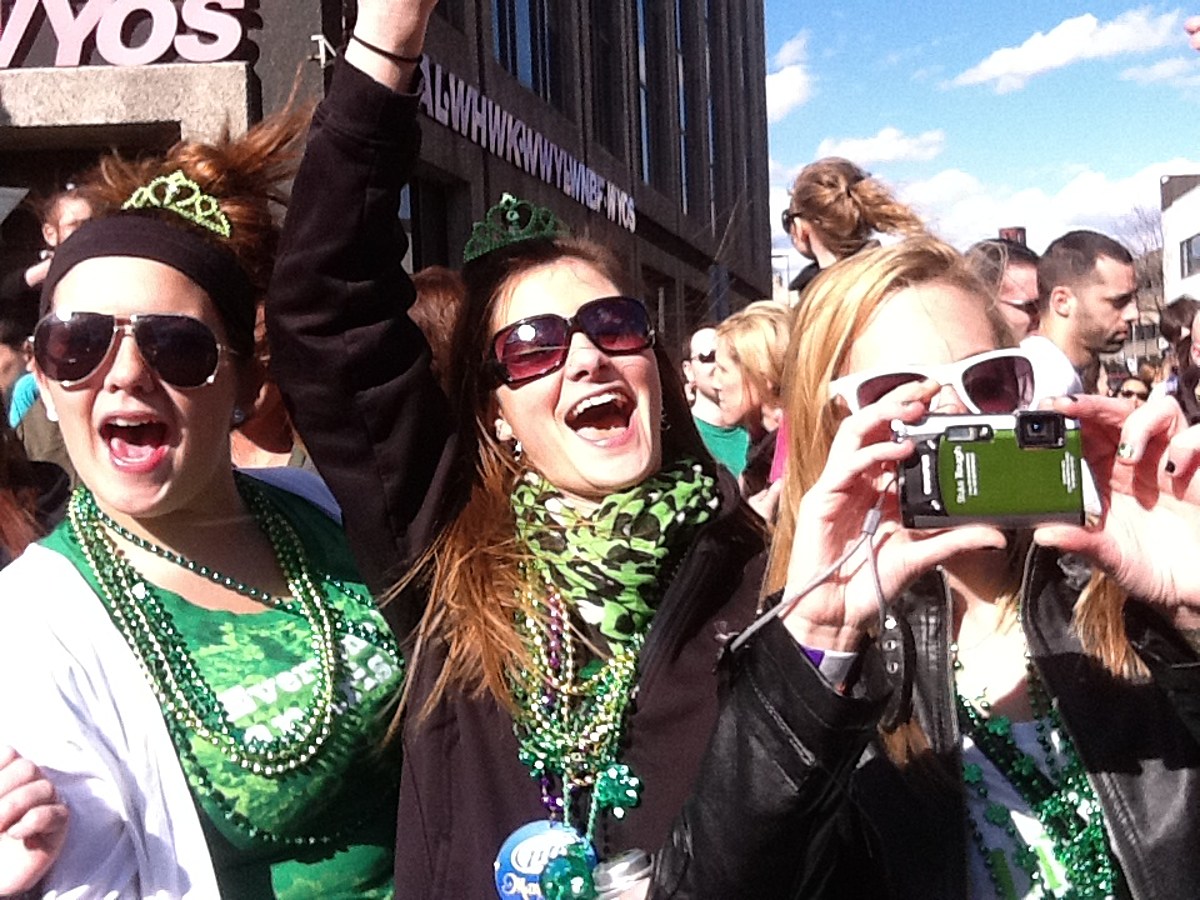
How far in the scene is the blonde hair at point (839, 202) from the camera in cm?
349

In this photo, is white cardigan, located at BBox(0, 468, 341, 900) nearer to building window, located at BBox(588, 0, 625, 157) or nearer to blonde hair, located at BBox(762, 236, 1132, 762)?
blonde hair, located at BBox(762, 236, 1132, 762)

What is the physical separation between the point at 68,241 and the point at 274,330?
422 millimetres

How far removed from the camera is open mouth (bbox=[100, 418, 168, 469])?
206cm

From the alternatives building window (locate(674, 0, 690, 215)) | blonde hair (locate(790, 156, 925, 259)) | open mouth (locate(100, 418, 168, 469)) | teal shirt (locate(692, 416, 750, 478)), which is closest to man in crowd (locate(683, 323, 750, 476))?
teal shirt (locate(692, 416, 750, 478))

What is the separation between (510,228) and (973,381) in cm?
102

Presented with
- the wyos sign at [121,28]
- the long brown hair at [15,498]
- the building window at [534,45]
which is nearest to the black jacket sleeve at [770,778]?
the long brown hair at [15,498]

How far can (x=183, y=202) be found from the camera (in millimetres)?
2209

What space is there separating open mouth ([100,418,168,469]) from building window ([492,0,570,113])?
11.9 m

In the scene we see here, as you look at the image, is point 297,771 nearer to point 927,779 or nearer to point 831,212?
point 927,779

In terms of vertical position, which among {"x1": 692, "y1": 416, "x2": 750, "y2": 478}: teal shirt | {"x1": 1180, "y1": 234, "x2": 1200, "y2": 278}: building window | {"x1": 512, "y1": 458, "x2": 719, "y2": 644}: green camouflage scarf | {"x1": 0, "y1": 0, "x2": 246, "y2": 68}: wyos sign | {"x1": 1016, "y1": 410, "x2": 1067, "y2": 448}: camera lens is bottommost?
{"x1": 512, "y1": 458, "x2": 719, "y2": 644}: green camouflage scarf

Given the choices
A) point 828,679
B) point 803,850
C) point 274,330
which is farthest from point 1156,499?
point 274,330

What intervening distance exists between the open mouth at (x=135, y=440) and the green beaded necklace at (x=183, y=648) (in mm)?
144

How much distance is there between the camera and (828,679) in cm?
155

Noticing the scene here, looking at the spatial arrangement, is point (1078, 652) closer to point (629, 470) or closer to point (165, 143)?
point (629, 470)
